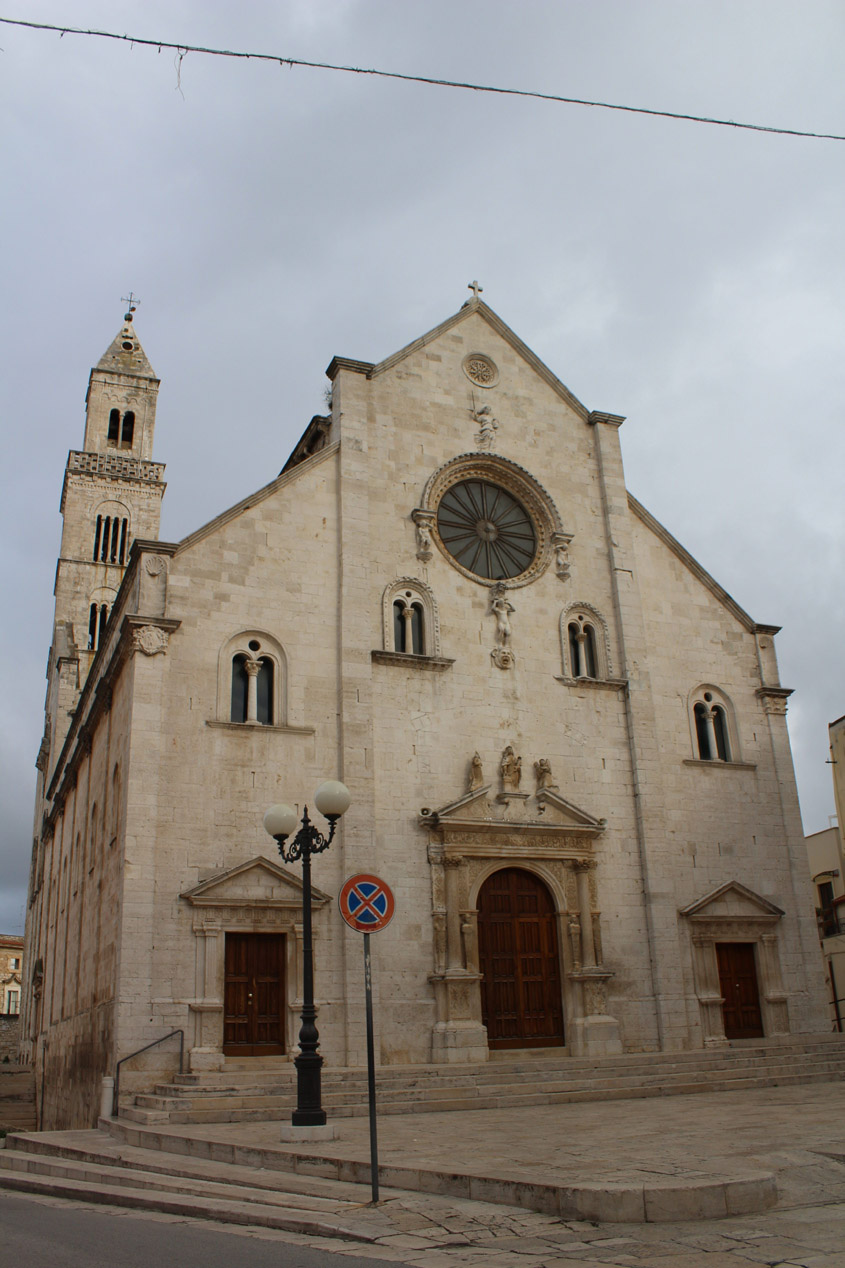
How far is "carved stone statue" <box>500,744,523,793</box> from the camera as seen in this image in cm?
2195

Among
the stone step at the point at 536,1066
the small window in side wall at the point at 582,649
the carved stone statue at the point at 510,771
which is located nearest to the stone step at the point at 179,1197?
the stone step at the point at 536,1066

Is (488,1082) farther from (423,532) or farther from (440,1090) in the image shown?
(423,532)

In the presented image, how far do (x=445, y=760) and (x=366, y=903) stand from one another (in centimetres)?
1186

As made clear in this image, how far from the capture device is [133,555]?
20.4 meters

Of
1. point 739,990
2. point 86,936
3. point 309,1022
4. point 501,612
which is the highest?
point 501,612

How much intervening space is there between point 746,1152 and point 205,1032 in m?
10.8

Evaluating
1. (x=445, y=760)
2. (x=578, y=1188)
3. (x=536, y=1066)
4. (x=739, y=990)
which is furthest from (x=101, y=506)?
(x=578, y=1188)

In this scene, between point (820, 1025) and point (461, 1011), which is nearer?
point (461, 1011)

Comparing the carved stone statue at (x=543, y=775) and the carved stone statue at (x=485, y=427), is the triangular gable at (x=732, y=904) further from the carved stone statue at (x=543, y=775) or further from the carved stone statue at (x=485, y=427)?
the carved stone statue at (x=485, y=427)

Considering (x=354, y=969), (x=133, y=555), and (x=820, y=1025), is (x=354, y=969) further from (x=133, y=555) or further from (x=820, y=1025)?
(x=820, y=1025)

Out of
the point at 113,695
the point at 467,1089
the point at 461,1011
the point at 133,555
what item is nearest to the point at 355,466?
the point at 133,555

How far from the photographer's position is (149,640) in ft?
64.8

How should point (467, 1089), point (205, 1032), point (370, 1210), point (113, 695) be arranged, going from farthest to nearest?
1. point (113, 695)
2. point (205, 1032)
3. point (467, 1089)
4. point (370, 1210)

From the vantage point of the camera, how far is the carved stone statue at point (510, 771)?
2195cm
